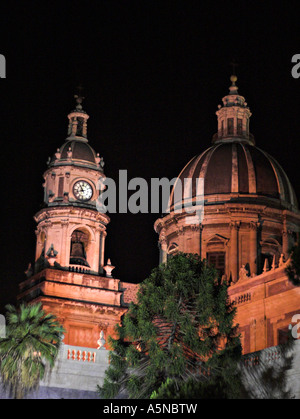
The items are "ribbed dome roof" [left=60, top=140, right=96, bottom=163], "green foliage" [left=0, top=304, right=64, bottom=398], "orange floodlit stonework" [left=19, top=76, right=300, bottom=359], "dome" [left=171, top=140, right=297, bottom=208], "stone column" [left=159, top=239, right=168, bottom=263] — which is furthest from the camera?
"stone column" [left=159, top=239, right=168, bottom=263]

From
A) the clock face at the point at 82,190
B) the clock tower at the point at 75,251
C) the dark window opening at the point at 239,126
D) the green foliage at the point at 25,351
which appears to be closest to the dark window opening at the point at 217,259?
the clock tower at the point at 75,251

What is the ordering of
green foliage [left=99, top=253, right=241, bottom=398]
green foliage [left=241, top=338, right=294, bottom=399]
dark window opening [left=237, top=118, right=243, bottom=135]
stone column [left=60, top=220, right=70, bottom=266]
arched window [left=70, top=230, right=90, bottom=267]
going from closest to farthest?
green foliage [left=241, top=338, right=294, bottom=399] → green foliage [left=99, top=253, right=241, bottom=398] → stone column [left=60, top=220, right=70, bottom=266] → arched window [left=70, top=230, right=90, bottom=267] → dark window opening [left=237, top=118, right=243, bottom=135]

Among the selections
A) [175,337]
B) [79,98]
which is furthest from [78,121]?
[175,337]

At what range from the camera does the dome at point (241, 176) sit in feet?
269

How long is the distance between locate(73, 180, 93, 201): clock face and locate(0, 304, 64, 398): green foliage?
32153 mm

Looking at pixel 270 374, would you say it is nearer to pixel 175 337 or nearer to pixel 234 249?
pixel 175 337

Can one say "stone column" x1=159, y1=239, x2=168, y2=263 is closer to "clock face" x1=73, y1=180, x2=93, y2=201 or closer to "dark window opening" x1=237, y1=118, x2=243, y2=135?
"clock face" x1=73, y1=180, x2=93, y2=201

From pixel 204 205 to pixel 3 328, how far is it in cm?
3637

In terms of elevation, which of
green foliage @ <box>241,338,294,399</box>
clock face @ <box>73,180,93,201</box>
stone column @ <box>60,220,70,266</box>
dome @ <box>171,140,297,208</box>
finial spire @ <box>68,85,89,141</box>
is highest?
finial spire @ <box>68,85,89,141</box>

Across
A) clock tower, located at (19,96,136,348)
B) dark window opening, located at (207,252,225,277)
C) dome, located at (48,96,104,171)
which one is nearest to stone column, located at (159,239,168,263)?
dark window opening, located at (207,252,225,277)

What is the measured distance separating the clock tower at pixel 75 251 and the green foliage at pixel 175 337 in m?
24.4

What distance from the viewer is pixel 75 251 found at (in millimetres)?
80375

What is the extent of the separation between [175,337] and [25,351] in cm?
707

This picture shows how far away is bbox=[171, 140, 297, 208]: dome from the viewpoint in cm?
8188
